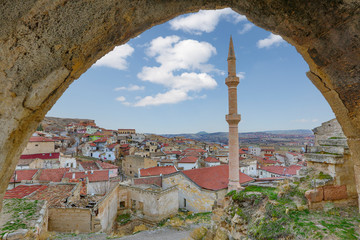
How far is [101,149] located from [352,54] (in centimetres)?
5015

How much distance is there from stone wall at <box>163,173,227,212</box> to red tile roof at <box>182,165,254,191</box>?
1.47 feet

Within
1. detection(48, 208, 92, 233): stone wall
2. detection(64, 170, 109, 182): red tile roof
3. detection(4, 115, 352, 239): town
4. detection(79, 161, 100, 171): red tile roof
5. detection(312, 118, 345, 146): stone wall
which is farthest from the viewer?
detection(79, 161, 100, 171): red tile roof

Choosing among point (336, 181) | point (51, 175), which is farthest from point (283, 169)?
point (51, 175)

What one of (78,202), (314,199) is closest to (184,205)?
(78,202)

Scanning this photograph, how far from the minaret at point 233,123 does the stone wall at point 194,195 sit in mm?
1915

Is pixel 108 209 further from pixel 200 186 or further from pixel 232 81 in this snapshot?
pixel 232 81

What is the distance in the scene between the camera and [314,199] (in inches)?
230

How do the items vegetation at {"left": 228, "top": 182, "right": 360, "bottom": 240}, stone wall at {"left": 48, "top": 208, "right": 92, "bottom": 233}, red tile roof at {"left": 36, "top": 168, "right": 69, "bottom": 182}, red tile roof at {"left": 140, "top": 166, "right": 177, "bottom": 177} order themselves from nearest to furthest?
vegetation at {"left": 228, "top": 182, "right": 360, "bottom": 240} → stone wall at {"left": 48, "top": 208, "right": 92, "bottom": 233} → red tile roof at {"left": 36, "top": 168, "right": 69, "bottom": 182} → red tile roof at {"left": 140, "top": 166, "right": 177, "bottom": 177}

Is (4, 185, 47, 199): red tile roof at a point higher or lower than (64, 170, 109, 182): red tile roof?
higher

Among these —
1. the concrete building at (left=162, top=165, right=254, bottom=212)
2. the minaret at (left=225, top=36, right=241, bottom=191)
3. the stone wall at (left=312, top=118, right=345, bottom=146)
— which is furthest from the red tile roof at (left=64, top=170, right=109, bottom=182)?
the stone wall at (left=312, top=118, right=345, bottom=146)

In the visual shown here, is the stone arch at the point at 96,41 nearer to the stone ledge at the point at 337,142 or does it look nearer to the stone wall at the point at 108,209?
the stone ledge at the point at 337,142

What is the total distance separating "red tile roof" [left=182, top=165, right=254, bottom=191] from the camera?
1823 centimetres

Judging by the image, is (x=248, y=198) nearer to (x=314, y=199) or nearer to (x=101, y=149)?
(x=314, y=199)

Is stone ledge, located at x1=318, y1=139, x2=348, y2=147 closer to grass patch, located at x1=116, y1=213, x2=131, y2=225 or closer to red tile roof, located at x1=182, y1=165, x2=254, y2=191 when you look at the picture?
red tile roof, located at x1=182, y1=165, x2=254, y2=191
